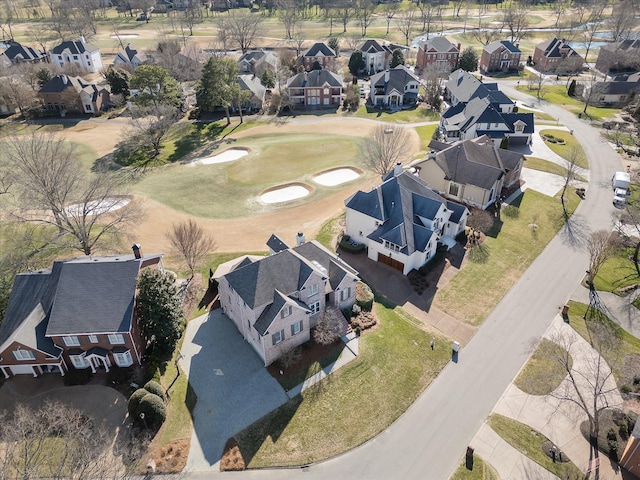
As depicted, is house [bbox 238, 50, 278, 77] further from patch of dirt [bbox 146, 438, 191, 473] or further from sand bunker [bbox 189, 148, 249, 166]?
patch of dirt [bbox 146, 438, 191, 473]

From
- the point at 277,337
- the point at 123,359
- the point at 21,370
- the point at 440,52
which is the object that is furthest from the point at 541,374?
the point at 440,52

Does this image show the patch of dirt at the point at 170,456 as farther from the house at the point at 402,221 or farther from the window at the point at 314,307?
the house at the point at 402,221

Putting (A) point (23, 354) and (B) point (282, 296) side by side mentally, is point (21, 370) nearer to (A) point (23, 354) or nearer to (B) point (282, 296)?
(A) point (23, 354)

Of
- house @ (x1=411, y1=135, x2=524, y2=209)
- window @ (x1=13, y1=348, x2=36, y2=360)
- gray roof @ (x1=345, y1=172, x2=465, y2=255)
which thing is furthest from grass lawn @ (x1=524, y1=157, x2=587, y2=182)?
window @ (x1=13, y1=348, x2=36, y2=360)

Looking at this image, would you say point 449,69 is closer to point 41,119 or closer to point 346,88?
point 346,88

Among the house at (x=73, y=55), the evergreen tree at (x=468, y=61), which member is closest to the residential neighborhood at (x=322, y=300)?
the evergreen tree at (x=468, y=61)

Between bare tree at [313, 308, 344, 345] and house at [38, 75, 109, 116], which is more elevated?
house at [38, 75, 109, 116]
